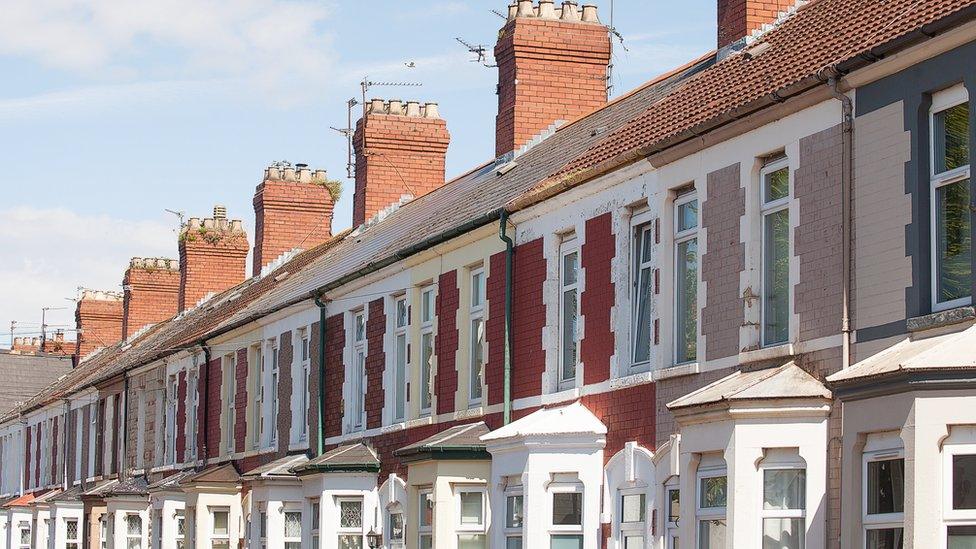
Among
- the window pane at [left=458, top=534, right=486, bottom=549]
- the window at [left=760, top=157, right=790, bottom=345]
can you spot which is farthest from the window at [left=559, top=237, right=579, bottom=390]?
the window at [left=760, top=157, right=790, bottom=345]

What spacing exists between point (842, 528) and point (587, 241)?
670 cm

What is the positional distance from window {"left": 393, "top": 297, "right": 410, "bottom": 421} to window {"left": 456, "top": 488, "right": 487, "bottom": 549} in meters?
Answer: 3.46

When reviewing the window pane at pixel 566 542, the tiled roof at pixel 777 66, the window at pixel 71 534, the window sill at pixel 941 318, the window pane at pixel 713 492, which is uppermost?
the tiled roof at pixel 777 66

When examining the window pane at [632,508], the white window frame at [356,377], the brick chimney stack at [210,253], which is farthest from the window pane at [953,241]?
the brick chimney stack at [210,253]

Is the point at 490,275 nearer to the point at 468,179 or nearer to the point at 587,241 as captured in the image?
the point at 587,241

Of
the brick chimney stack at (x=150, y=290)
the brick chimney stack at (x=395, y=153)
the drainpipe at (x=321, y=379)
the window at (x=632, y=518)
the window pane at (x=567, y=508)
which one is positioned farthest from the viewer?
the brick chimney stack at (x=150, y=290)

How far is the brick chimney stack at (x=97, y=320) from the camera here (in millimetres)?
60844

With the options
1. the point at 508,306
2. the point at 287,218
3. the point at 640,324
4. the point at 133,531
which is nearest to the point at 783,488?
the point at 640,324

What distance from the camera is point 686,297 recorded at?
57.9 feet

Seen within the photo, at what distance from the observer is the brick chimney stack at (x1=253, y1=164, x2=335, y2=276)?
140 ft

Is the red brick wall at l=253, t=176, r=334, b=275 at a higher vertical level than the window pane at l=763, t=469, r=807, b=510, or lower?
higher

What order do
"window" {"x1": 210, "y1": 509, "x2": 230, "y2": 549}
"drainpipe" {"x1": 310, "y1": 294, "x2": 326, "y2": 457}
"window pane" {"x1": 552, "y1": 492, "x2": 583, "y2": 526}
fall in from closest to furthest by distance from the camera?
"window pane" {"x1": 552, "y1": 492, "x2": 583, "y2": 526} → "drainpipe" {"x1": 310, "y1": 294, "x2": 326, "y2": 457} → "window" {"x1": 210, "y1": 509, "x2": 230, "y2": 549}

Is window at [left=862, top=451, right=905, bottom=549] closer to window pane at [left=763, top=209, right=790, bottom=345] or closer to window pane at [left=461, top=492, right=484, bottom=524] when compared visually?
window pane at [left=763, top=209, right=790, bottom=345]

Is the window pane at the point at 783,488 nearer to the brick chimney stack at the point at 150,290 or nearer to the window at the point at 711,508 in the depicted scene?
the window at the point at 711,508
